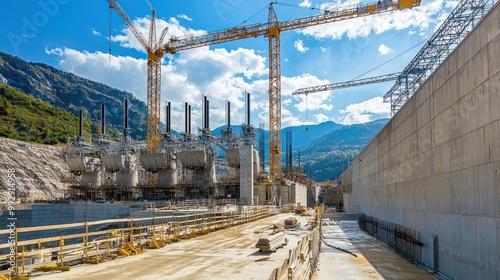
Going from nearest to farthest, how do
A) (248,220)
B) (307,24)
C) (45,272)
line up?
1. (45,272)
2. (248,220)
3. (307,24)

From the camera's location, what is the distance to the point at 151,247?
57.6ft

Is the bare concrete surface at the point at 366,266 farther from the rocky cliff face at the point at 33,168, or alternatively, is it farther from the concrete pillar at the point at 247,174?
the rocky cliff face at the point at 33,168

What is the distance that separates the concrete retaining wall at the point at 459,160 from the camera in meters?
10.7

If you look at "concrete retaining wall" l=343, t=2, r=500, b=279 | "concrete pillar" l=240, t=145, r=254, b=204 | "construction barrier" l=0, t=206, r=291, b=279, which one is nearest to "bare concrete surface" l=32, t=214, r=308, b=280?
"construction barrier" l=0, t=206, r=291, b=279

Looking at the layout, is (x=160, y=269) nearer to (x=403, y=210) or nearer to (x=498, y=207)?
(x=498, y=207)

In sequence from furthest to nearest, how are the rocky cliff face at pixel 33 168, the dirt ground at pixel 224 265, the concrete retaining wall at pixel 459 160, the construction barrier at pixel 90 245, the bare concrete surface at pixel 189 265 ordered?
the rocky cliff face at pixel 33 168
the dirt ground at pixel 224 265
the bare concrete surface at pixel 189 265
the construction barrier at pixel 90 245
the concrete retaining wall at pixel 459 160

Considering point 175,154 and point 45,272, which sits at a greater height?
point 175,154

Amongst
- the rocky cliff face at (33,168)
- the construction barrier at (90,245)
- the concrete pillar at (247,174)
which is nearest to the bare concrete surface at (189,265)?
the construction barrier at (90,245)

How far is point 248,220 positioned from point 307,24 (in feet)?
178

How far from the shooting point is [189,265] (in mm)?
13281

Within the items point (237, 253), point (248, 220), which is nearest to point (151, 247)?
point (237, 253)

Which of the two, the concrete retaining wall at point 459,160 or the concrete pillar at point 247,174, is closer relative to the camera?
the concrete retaining wall at point 459,160

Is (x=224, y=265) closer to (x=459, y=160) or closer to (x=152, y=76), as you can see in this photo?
(x=459, y=160)

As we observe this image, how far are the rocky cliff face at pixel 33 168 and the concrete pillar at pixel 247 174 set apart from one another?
135ft
